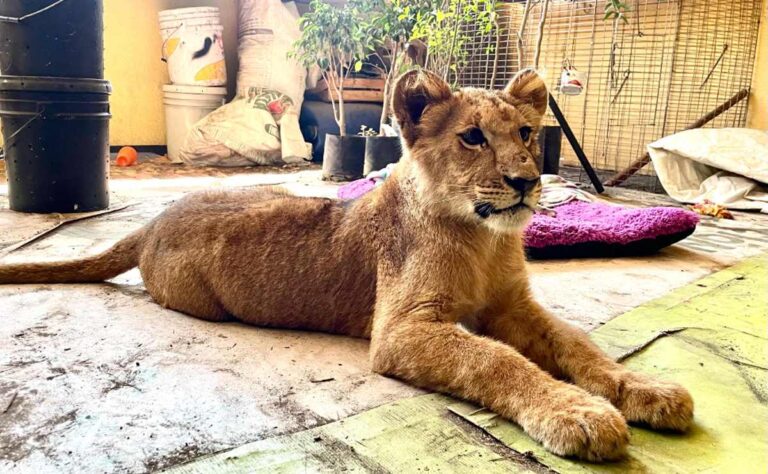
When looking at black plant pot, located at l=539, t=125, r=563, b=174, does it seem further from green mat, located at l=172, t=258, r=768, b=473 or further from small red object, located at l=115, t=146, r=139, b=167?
small red object, located at l=115, t=146, r=139, b=167

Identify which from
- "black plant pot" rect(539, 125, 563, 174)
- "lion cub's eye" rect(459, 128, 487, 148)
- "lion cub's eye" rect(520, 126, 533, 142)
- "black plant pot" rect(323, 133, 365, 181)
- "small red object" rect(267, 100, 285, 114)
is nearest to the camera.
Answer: "lion cub's eye" rect(459, 128, 487, 148)

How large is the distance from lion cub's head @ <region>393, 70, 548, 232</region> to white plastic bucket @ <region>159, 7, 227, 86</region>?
22.6 feet

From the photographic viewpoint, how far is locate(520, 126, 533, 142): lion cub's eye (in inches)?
91.1

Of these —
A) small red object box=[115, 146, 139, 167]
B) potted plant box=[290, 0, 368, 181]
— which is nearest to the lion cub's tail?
potted plant box=[290, 0, 368, 181]

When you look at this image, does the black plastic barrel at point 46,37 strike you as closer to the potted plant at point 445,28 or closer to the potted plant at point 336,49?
the potted plant at point 336,49

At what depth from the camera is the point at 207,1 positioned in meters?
9.17

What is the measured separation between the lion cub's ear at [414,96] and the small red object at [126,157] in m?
6.59

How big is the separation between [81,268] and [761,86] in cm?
758

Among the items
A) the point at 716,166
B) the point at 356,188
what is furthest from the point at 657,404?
the point at 716,166

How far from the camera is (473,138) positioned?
7.27 feet

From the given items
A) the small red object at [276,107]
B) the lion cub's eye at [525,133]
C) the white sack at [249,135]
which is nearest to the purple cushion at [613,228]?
the lion cub's eye at [525,133]

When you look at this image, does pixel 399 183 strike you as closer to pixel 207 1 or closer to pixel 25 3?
pixel 25 3

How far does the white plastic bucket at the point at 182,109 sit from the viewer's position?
8586 mm

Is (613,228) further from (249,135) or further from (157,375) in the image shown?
(249,135)
